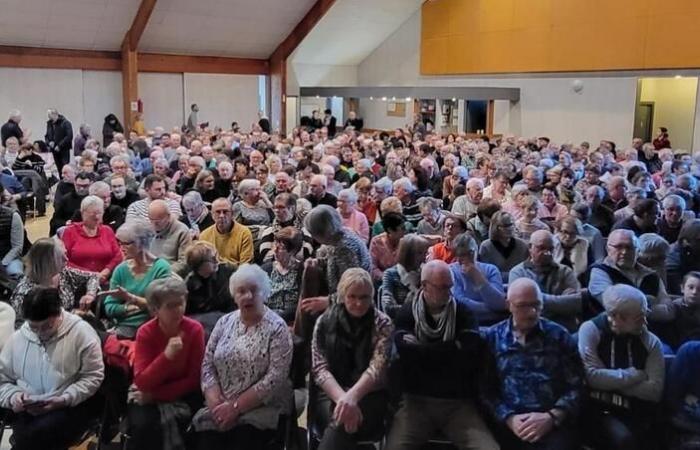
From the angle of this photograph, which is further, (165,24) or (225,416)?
(165,24)

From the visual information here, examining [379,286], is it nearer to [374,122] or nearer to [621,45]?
[621,45]

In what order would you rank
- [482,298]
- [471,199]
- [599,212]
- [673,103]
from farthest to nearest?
[673,103]
[471,199]
[599,212]
[482,298]

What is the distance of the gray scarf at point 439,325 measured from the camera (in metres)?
2.88

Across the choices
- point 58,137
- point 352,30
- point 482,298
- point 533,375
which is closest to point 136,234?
point 482,298

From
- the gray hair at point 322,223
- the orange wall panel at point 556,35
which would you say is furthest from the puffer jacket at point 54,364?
the orange wall panel at point 556,35

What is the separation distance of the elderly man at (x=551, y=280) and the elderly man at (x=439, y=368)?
28.3 inches

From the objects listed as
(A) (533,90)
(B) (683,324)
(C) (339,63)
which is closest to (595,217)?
(B) (683,324)

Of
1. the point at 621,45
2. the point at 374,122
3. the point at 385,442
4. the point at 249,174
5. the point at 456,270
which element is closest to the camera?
the point at 385,442

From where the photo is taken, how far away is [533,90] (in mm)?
15391

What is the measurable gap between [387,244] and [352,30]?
14.9m

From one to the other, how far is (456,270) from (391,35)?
54.2 ft

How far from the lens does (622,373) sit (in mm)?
2785

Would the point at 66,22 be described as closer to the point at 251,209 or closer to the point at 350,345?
the point at 251,209

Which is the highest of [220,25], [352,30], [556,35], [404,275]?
[352,30]
